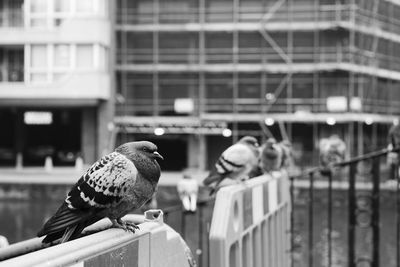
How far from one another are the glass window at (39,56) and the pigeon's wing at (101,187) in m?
30.7

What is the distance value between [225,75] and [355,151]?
756 centimetres

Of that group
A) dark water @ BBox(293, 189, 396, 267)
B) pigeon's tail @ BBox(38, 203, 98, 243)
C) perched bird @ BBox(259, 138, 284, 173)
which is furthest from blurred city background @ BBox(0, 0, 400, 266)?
pigeon's tail @ BBox(38, 203, 98, 243)

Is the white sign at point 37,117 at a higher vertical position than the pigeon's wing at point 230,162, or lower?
higher

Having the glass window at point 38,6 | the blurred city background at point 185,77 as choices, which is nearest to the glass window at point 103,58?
the blurred city background at point 185,77

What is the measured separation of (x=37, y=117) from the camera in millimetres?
34094

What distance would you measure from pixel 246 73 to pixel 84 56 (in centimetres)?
813

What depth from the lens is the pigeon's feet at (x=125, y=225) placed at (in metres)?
2.18

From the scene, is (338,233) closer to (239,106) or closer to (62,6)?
(239,106)

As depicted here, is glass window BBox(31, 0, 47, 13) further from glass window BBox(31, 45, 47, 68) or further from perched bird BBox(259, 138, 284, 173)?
perched bird BBox(259, 138, 284, 173)

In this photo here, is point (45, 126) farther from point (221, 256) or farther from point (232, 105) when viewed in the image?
point (221, 256)

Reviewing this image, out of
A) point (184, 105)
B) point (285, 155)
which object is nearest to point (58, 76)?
point (184, 105)

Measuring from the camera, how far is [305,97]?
107 ft

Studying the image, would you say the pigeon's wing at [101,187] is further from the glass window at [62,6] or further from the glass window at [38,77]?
the glass window at [62,6]

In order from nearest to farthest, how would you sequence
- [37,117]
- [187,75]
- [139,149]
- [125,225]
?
[125,225] < [139,149] < [187,75] < [37,117]
